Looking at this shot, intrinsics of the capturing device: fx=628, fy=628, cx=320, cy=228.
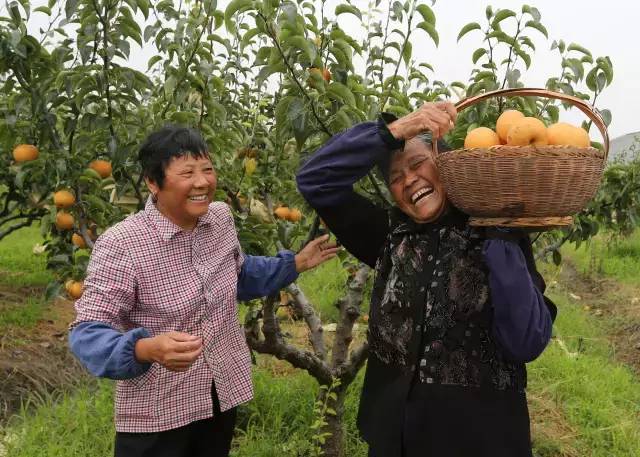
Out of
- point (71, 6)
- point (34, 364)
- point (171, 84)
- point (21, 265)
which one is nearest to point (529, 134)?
point (171, 84)

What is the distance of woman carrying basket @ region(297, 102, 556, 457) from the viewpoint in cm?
132

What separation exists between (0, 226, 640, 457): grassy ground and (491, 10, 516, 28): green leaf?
1.67 metres

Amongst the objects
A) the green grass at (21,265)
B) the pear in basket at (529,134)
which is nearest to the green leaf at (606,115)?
the pear in basket at (529,134)

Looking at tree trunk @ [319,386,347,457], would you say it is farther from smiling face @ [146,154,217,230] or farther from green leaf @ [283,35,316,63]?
green leaf @ [283,35,316,63]

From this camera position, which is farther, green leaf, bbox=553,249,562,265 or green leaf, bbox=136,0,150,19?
green leaf, bbox=553,249,562,265

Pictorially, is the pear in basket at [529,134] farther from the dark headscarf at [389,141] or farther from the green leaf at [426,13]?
the green leaf at [426,13]

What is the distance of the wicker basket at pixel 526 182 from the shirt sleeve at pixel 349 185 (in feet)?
0.82

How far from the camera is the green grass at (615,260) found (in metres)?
6.95

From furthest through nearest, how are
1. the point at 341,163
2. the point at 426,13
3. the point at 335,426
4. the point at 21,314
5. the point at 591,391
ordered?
the point at 21,314 < the point at 591,391 < the point at 335,426 < the point at 426,13 < the point at 341,163

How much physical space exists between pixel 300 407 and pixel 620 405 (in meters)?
1.91

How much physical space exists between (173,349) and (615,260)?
286 inches

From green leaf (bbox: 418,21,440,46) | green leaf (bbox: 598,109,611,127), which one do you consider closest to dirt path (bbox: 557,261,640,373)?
green leaf (bbox: 598,109,611,127)

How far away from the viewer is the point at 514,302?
3.86ft

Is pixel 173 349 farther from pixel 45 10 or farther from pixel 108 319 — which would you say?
pixel 45 10
